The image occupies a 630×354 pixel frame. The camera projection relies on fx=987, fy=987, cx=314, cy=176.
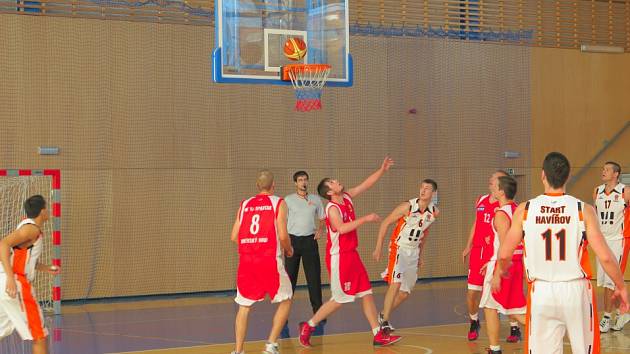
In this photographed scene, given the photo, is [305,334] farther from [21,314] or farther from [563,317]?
[563,317]

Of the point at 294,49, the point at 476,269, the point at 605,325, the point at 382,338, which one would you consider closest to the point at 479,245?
the point at 476,269

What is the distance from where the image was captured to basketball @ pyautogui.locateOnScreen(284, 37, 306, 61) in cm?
1359

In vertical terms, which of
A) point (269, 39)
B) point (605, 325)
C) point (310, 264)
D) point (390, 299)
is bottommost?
point (605, 325)

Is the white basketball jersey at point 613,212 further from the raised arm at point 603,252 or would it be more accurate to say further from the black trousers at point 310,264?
the raised arm at point 603,252

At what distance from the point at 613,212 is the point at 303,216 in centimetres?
408

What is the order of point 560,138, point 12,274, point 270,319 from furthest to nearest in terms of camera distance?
point 560,138, point 270,319, point 12,274

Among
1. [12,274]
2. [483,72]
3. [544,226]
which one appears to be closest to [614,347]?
[544,226]

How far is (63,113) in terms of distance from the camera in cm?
1689

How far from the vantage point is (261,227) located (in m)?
10.2

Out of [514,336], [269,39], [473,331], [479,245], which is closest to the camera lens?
[479,245]

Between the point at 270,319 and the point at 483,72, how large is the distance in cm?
909

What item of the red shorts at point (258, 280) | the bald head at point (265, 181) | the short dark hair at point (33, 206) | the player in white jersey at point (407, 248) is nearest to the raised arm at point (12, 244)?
the short dark hair at point (33, 206)

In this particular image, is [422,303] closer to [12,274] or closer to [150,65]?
[150,65]

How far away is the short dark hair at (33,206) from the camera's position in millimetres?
8531
